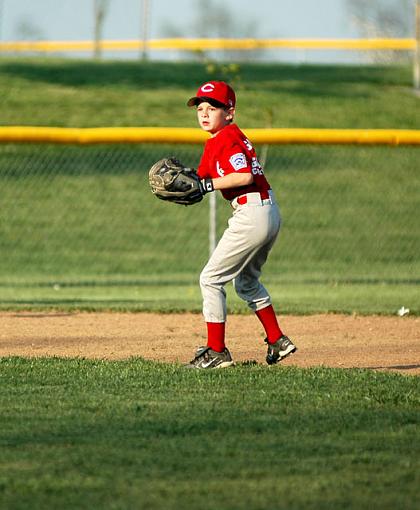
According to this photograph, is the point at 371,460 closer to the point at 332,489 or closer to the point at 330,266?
the point at 332,489

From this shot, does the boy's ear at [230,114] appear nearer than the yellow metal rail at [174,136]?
Yes

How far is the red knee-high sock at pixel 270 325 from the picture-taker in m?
7.16

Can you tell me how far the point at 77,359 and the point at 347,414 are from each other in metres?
2.26

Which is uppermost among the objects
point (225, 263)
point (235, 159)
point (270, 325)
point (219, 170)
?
point (235, 159)

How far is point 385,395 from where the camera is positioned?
6035 millimetres

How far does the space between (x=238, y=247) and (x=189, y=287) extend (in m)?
6.72

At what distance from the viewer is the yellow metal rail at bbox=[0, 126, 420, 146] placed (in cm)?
1215

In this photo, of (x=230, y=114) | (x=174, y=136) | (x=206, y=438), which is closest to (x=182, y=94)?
(x=174, y=136)

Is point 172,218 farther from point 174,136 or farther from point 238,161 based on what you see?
point 238,161

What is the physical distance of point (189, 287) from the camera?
13.6 metres

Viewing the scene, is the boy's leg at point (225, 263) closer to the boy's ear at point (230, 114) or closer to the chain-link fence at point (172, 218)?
the boy's ear at point (230, 114)

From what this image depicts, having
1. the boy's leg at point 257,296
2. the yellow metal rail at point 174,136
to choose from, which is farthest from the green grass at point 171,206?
the boy's leg at point 257,296

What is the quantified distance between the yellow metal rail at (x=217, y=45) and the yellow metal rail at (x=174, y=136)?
17094 millimetres

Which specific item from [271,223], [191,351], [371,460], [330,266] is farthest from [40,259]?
[371,460]
